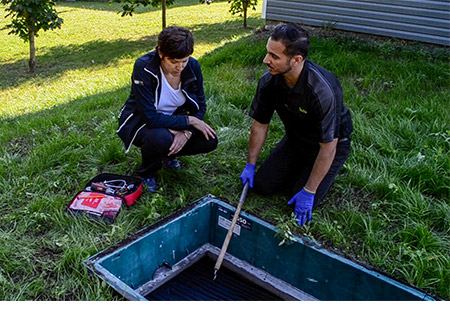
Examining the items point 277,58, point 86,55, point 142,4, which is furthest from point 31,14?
point 277,58

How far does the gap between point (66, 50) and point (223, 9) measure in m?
6.75

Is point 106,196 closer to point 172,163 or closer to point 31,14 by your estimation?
point 172,163

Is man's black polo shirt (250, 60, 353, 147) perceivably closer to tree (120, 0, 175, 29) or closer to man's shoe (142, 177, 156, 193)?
man's shoe (142, 177, 156, 193)

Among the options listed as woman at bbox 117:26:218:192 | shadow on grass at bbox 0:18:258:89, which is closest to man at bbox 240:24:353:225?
woman at bbox 117:26:218:192

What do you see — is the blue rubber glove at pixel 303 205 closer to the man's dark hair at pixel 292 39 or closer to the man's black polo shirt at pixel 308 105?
the man's black polo shirt at pixel 308 105

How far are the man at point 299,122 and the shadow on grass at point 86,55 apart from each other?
5.78m

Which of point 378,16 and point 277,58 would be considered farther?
point 378,16

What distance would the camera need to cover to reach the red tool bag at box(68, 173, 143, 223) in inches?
115

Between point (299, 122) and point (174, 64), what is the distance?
0.92 meters

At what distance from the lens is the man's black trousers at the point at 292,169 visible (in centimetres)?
308

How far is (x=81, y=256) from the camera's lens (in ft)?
8.38

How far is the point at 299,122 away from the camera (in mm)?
3002

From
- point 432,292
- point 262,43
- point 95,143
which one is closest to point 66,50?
point 262,43

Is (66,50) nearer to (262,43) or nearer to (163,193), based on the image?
(262,43)
